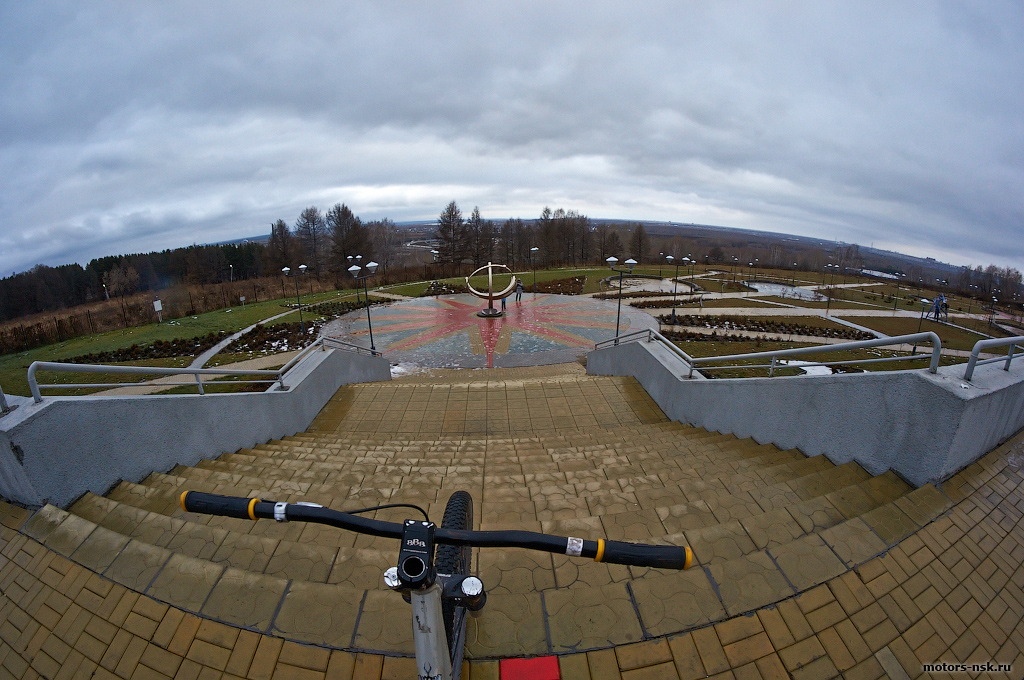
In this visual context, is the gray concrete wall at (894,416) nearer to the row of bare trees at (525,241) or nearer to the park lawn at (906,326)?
the park lawn at (906,326)

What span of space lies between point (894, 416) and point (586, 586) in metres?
3.21

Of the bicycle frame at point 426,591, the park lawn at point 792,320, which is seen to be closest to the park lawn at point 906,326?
the park lawn at point 792,320

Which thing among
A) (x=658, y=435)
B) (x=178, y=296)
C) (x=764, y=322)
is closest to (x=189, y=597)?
(x=658, y=435)

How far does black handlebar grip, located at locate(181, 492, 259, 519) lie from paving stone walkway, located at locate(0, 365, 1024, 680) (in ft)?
3.47

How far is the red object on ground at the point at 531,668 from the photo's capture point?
221cm

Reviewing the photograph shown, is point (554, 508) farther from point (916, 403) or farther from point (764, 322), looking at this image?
point (764, 322)

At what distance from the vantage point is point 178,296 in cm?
3023

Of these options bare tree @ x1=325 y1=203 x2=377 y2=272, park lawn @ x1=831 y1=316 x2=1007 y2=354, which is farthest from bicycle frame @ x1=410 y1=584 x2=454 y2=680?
bare tree @ x1=325 y1=203 x2=377 y2=272

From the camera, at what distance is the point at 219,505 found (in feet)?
5.79

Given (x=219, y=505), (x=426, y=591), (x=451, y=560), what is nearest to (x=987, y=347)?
(x=451, y=560)

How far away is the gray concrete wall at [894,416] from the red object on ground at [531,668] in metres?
3.40

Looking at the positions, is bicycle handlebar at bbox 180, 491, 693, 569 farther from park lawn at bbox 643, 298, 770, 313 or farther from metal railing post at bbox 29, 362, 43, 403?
park lawn at bbox 643, 298, 770, 313

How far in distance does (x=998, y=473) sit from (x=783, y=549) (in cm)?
222

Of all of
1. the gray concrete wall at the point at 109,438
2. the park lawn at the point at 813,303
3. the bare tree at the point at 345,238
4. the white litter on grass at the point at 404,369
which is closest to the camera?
the gray concrete wall at the point at 109,438
